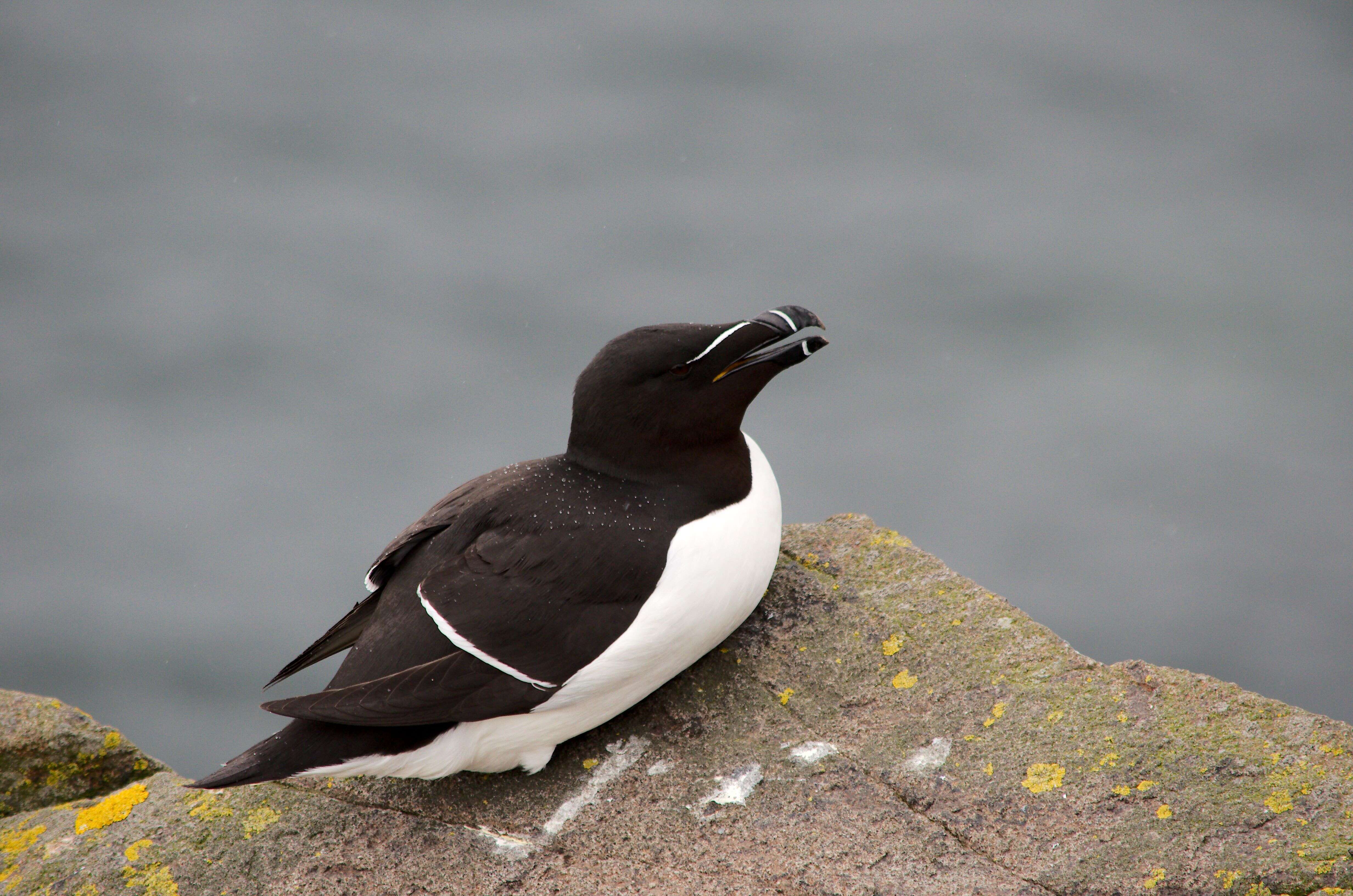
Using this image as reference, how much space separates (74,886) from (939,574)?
2.93 metres

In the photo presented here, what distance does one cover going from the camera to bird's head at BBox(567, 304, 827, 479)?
11.6ft

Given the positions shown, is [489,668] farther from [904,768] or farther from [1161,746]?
[1161,746]

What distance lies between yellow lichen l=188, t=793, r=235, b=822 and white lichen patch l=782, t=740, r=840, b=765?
169 centimetres

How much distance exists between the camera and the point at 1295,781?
3.13 meters

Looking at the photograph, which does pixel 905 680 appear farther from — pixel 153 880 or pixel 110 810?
pixel 110 810

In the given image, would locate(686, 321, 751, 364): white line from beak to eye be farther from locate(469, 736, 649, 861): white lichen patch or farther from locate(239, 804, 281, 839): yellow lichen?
locate(239, 804, 281, 839): yellow lichen

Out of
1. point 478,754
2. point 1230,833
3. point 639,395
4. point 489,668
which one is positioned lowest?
point 1230,833

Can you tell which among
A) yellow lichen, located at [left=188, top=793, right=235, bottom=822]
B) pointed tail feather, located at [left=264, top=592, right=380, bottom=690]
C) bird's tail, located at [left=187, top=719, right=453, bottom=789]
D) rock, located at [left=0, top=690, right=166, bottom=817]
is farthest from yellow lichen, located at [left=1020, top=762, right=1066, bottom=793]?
rock, located at [left=0, top=690, right=166, bottom=817]

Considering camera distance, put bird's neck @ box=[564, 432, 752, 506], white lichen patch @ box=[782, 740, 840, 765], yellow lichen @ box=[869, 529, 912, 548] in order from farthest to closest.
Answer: yellow lichen @ box=[869, 529, 912, 548]
bird's neck @ box=[564, 432, 752, 506]
white lichen patch @ box=[782, 740, 840, 765]

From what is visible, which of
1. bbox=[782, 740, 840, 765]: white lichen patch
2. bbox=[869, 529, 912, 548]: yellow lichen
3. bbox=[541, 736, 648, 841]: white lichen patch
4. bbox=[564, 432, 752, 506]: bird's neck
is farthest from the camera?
bbox=[869, 529, 912, 548]: yellow lichen

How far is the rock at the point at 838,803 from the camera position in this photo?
119 inches

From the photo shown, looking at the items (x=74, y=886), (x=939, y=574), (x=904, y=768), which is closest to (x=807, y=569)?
(x=939, y=574)

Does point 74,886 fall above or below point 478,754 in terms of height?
below

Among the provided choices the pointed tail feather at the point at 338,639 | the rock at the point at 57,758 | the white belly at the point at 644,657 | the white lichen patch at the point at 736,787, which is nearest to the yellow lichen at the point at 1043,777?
the white lichen patch at the point at 736,787
